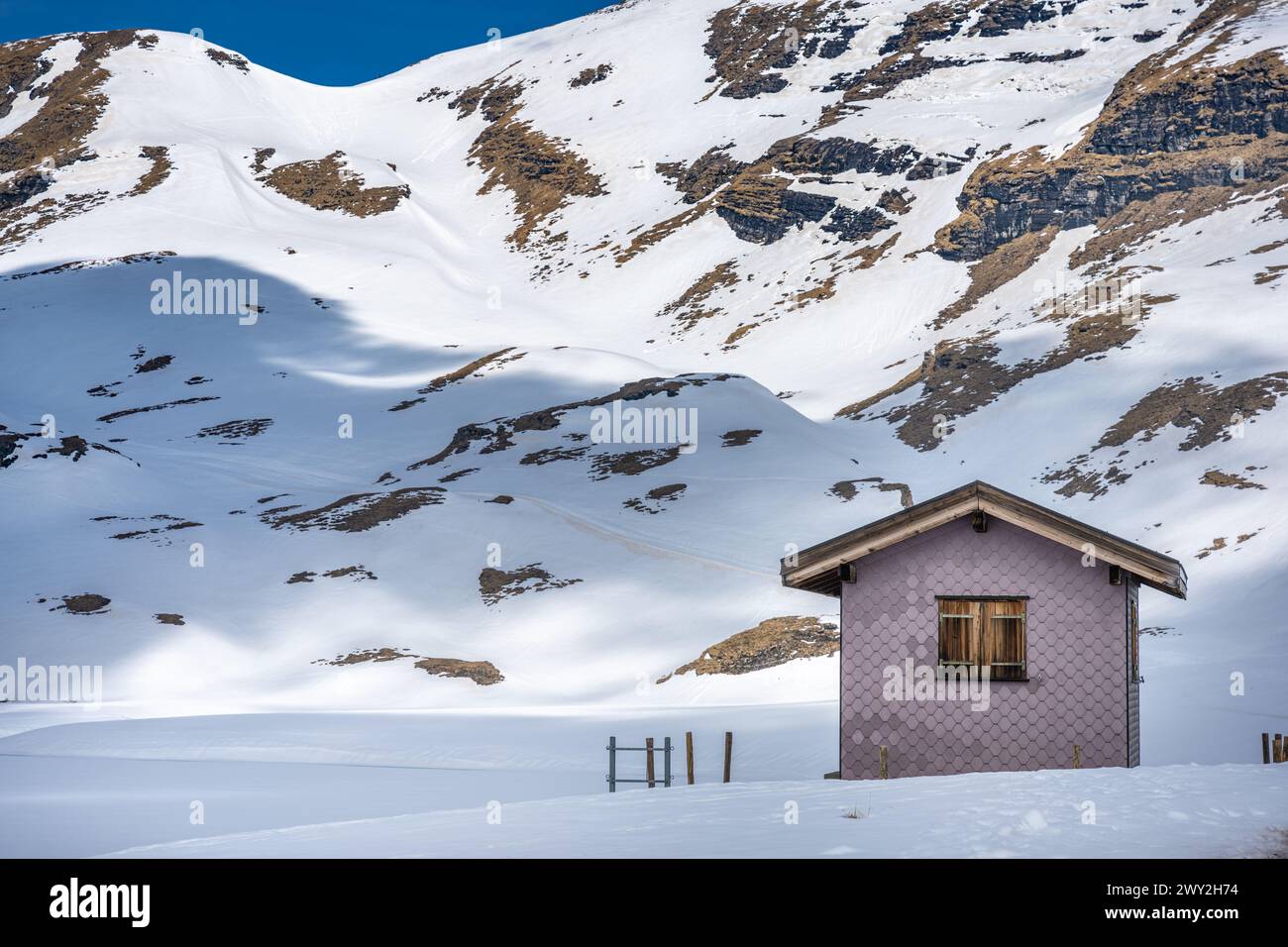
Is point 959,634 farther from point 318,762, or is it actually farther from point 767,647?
point 767,647

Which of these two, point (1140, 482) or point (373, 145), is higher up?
point (373, 145)

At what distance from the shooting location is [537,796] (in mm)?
23922

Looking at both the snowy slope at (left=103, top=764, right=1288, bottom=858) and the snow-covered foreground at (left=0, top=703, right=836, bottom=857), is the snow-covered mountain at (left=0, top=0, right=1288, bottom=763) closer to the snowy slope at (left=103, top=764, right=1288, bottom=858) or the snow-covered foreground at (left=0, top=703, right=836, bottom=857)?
the snow-covered foreground at (left=0, top=703, right=836, bottom=857)

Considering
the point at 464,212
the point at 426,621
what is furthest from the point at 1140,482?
Result: the point at 464,212

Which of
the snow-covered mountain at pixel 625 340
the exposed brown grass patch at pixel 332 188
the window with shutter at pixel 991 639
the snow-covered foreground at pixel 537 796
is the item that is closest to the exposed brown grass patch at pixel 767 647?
the snow-covered mountain at pixel 625 340

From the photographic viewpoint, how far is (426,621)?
160 ft

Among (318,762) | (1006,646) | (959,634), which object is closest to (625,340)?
(318,762)

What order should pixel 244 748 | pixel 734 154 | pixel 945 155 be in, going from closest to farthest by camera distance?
pixel 244 748
pixel 945 155
pixel 734 154

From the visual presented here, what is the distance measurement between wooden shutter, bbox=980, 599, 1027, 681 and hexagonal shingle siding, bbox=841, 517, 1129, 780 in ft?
0.33

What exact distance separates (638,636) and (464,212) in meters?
116

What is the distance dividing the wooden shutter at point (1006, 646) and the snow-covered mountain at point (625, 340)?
1024cm

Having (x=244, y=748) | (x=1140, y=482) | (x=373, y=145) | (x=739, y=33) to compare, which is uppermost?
(x=739, y=33)

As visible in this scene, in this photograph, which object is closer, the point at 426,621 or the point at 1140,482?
the point at 426,621
